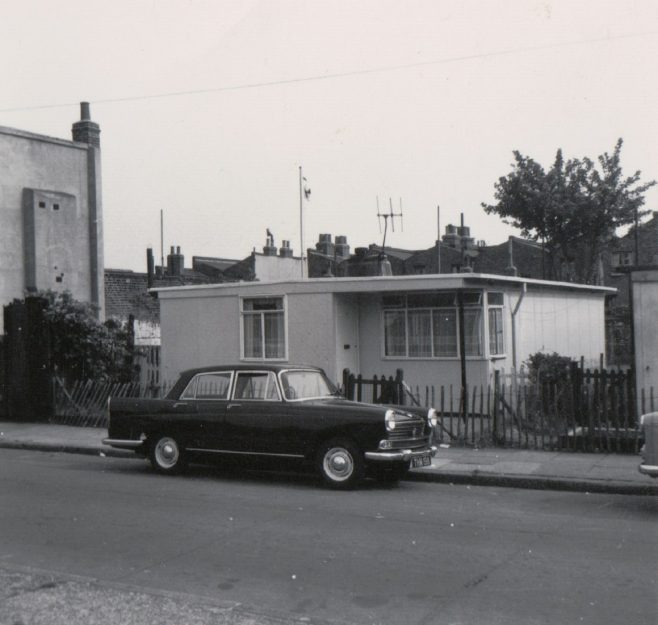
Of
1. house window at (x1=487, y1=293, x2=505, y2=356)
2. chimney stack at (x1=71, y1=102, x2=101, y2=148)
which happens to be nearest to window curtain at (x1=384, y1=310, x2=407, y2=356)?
house window at (x1=487, y1=293, x2=505, y2=356)

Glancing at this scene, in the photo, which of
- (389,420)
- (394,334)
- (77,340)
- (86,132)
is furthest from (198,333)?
(86,132)

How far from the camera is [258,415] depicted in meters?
11.1

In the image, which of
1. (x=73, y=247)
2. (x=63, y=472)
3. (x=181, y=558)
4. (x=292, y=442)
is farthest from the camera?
(x=73, y=247)

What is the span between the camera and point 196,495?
10156 mm

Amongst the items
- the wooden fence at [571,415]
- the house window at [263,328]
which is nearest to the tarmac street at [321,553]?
the wooden fence at [571,415]

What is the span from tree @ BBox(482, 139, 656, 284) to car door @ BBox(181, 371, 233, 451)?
2356cm

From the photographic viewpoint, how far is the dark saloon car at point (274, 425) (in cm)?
1057

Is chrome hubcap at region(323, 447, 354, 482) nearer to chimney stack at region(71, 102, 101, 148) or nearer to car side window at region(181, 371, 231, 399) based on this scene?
car side window at region(181, 371, 231, 399)

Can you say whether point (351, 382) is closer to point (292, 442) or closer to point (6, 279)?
point (292, 442)

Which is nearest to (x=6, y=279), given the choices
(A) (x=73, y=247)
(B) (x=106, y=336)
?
(A) (x=73, y=247)

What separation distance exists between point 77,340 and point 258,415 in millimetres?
10256

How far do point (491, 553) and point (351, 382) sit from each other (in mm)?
7954

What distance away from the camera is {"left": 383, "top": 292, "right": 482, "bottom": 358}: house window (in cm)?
1867

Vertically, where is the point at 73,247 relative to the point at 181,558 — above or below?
above
